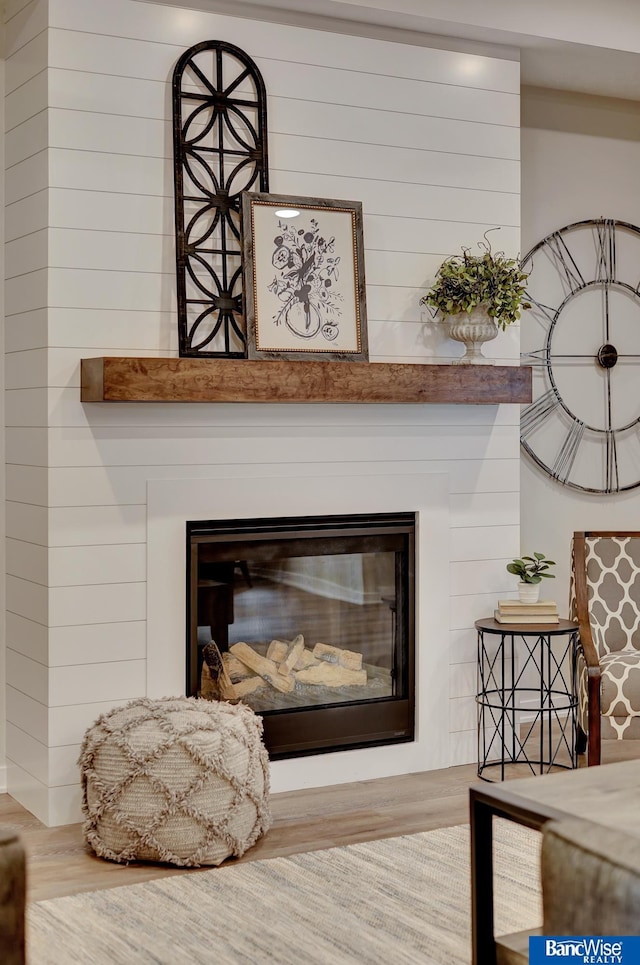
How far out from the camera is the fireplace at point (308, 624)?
3.75 metres

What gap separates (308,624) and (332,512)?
42 centimetres

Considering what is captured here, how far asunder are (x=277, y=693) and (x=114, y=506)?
913 mm

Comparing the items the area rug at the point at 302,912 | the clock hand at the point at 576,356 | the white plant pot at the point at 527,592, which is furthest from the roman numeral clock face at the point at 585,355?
the area rug at the point at 302,912

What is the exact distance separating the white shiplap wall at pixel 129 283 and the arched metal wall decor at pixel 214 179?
0.05m

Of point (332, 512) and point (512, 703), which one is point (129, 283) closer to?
point (332, 512)

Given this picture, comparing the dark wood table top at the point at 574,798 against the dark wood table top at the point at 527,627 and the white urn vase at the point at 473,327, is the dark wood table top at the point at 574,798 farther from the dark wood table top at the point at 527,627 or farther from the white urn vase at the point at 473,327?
the white urn vase at the point at 473,327

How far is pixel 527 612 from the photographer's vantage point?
395 cm

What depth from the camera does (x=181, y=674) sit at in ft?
11.9

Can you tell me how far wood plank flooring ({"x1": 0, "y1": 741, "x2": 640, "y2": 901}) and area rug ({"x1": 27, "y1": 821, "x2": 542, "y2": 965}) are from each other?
97 millimetres

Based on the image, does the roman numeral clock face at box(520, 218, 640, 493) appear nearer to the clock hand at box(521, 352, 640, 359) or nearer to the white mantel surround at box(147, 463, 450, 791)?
the clock hand at box(521, 352, 640, 359)

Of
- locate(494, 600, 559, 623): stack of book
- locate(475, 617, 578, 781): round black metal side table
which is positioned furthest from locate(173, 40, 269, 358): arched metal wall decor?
locate(475, 617, 578, 781): round black metal side table

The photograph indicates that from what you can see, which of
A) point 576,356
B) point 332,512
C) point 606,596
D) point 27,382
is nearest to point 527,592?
point 606,596

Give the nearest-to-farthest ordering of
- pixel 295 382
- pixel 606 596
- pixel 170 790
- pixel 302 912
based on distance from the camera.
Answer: pixel 302 912 < pixel 170 790 < pixel 295 382 < pixel 606 596

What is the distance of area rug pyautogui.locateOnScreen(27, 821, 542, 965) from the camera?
8.44 ft
